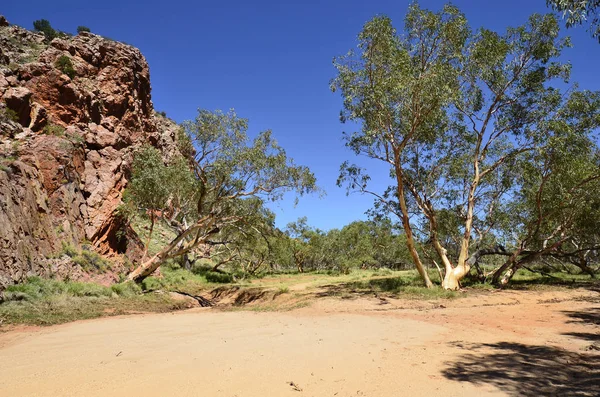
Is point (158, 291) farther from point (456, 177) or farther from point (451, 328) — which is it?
point (456, 177)

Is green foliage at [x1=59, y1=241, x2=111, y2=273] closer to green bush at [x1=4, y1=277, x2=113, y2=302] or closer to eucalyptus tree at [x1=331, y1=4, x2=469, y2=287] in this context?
green bush at [x1=4, y1=277, x2=113, y2=302]

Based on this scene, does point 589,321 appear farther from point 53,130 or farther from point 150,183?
point 53,130

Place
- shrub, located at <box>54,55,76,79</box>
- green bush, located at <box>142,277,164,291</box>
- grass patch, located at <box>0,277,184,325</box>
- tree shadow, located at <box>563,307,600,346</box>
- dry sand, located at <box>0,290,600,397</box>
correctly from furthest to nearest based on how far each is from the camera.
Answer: shrub, located at <box>54,55,76,79</box>, green bush, located at <box>142,277,164,291</box>, grass patch, located at <box>0,277,184,325</box>, tree shadow, located at <box>563,307,600,346</box>, dry sand, located at <box>0,290,600,397</box>

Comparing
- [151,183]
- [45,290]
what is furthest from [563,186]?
[45,290]

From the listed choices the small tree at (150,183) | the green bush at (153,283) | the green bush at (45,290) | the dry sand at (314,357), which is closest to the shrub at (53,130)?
the small tree at (150,183)

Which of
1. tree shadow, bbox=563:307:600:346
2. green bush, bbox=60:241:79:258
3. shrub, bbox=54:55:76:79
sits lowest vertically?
tree shadow, bbox=563:307:600:346

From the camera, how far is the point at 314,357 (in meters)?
5.70

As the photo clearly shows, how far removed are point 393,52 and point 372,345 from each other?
1428 cm

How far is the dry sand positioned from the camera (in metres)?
4.27

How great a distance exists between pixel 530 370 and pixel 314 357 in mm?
3164

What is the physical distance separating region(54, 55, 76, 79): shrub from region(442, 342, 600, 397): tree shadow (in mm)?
35184

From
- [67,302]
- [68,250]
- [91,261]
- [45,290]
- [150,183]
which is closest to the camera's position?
[67,302]

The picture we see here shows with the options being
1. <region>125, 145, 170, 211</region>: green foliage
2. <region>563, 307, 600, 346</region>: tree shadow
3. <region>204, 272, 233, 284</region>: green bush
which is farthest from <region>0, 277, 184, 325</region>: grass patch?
<region>563, 307, 600, 346</region>: tree shadow

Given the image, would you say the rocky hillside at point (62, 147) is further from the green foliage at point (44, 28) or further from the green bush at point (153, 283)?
the green foliage at point (44, 28)
